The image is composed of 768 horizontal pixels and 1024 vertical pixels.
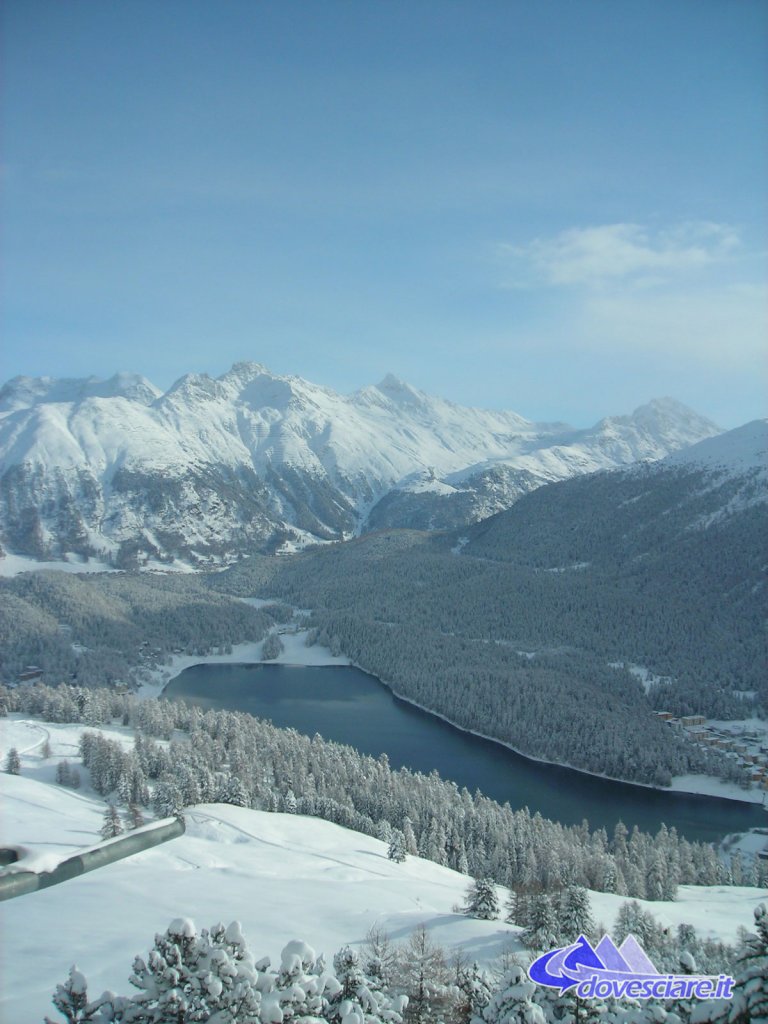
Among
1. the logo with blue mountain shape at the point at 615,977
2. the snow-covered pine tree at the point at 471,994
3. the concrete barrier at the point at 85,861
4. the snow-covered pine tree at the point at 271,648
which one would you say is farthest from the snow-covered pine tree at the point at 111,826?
the snow-covered pine tree at the point at 271,648

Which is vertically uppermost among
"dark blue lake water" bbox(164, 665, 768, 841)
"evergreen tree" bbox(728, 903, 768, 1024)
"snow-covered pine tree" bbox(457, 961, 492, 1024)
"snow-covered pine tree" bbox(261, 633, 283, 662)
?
"evergreen tree" bbox(728, 903, 768, 1024)

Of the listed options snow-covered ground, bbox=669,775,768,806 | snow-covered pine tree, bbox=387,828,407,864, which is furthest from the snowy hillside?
snow-covered pine tree, bbox=387,828,407,864

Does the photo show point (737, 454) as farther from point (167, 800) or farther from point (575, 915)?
point (575, 915)

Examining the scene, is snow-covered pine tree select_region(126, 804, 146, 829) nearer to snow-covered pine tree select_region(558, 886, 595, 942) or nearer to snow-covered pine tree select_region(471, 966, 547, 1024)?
snow-covered pine tree select_region(558, 886, 595, 942)

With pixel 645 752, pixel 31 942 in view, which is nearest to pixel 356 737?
pixel 645 752

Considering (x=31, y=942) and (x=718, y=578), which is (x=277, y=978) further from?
(x=718, y=578)

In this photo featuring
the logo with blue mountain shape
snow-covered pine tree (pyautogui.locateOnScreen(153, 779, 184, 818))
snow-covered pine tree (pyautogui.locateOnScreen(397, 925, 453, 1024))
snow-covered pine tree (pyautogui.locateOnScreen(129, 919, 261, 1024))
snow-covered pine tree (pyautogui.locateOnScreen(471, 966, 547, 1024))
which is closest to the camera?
snow-covered pine tree (pyautogui.locateOnScreen(129, 919, 261, 1024))
